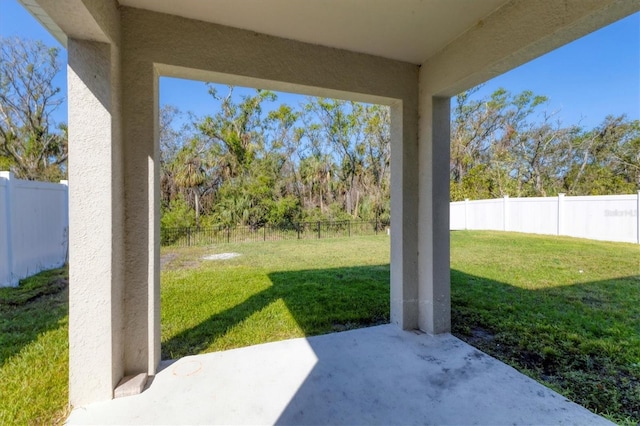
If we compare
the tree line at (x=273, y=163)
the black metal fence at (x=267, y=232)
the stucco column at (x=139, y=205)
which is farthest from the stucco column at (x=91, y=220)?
the tree line at (x=273, y=163)

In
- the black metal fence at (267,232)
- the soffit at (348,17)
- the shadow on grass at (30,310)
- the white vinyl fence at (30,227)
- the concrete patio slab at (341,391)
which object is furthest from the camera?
the black metal fence at (267,232)

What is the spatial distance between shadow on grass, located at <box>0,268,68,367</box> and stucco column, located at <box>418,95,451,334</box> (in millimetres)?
3972

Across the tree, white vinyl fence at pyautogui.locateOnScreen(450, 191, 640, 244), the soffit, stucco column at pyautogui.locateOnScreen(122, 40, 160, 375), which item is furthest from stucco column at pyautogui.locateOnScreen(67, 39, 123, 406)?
the tree

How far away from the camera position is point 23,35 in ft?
44.1

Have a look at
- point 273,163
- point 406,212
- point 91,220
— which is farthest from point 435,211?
point 273,163

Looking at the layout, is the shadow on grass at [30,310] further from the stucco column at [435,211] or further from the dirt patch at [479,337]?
the dirt patch at [479,337]

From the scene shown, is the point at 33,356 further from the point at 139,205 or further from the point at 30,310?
the point at 139,205

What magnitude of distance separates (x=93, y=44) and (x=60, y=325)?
3120 millimetres

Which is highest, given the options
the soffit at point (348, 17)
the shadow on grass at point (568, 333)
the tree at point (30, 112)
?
the tree at point (30, 112)

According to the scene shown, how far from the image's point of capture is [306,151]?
57.6 ft

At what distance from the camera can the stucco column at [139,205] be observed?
2.17 meters

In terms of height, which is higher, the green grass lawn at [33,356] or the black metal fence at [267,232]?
the black metal fence at [267,232]

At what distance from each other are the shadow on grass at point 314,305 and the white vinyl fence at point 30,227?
4.06 m

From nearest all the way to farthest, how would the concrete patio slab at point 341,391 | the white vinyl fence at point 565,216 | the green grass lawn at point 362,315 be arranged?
the concrete patio slab at point 341,391 → the green grass lawn at point 362,315 → the white vinyl fence at point 565,216
